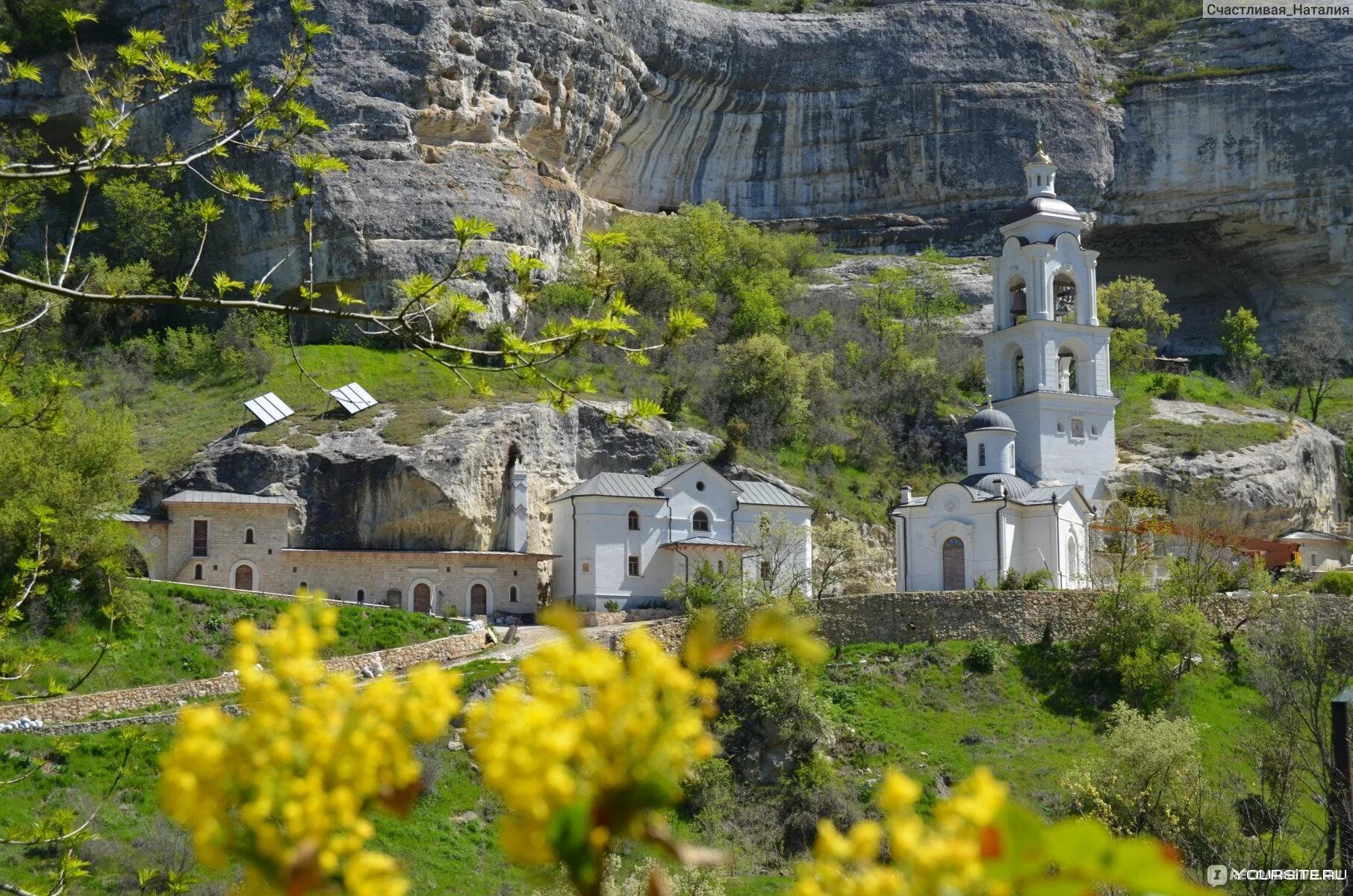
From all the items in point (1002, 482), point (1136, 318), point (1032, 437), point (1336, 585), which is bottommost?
point (1336, 585)

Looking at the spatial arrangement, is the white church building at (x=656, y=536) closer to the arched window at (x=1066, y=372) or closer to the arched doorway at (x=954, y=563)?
the arched doorway at (x=954, y=563)

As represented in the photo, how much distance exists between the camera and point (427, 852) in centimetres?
2780

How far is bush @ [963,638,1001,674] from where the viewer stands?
36906mm

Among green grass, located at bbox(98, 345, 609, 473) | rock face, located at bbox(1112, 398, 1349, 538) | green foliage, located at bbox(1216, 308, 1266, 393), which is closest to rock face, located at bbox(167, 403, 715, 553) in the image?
green grass, located at bbox(98, 345, 609, 473)

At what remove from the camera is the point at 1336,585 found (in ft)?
137

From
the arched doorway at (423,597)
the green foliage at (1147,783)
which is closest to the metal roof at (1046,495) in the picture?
the green foliage at (1147,783)

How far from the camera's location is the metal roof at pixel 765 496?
45250 mm

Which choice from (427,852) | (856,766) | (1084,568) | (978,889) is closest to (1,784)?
(978,889)

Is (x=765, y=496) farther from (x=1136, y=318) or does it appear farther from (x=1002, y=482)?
(x=1136, y=318)

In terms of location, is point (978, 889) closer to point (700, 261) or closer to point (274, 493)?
point (274, 493)

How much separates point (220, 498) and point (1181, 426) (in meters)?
33.0

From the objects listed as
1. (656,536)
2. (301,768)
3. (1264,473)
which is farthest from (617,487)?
(301,768)

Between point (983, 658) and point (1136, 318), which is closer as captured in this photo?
point (983, 658)

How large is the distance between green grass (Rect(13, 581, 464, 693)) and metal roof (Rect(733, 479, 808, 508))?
426 inches
